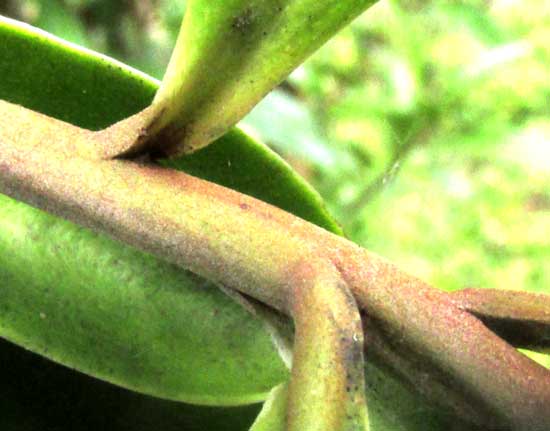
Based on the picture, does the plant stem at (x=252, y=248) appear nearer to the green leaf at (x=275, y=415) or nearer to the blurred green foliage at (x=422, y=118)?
the green leaf at (x=275, y=415)

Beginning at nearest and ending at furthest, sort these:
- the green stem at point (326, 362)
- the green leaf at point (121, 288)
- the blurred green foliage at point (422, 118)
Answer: the green stem at point (326, 362)
the green leaf at point (121, 288)
the blurred green foliage at point (422, 118)

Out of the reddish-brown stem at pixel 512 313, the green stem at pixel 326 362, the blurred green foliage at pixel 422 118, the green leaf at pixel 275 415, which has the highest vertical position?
the reddish-brown stem at pixel 512 313

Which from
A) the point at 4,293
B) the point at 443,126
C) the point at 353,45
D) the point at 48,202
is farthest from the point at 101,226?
the point at 353,45

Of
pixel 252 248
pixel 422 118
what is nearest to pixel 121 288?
pixel 252 248

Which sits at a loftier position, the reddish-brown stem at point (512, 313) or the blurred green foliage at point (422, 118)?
the reddish-brown stem at point (512, 313)

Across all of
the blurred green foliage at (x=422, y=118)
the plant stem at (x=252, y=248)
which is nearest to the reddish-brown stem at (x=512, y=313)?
the plant stem at (x=252, y=248)

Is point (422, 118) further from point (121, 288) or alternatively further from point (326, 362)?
point (326, 362)

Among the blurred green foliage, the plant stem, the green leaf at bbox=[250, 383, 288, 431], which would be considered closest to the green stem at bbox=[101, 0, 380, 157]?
the plant stem
